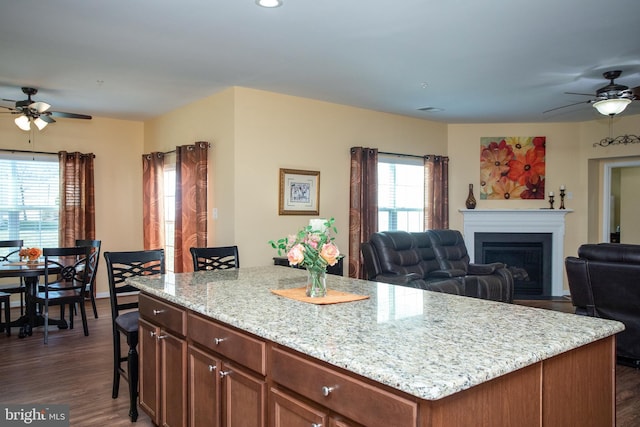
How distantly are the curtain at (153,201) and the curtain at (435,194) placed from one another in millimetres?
3852

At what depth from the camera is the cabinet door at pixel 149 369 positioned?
8.27 ft

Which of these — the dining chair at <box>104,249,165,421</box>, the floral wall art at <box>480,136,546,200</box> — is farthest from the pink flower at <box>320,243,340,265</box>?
the floral wall art at <box>480,136,546,200</box>

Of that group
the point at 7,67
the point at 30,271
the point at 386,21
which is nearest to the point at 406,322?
the point at 386,21

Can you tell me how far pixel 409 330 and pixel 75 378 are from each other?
3.10 m

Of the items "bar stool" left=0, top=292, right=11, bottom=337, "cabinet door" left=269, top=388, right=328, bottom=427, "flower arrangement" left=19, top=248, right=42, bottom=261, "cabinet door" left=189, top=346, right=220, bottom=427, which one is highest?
"flower arrangement" left=19, top=248, right=42, bottom=261

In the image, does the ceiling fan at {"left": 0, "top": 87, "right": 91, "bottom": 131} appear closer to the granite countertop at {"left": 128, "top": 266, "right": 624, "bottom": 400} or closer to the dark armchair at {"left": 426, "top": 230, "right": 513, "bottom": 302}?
the granite countertop at {"left": 128, "top": 266, "right": 624, "bottom": 400}

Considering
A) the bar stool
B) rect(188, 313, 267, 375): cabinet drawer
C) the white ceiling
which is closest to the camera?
rect(188, 313, 267, 375): cabinet drawer

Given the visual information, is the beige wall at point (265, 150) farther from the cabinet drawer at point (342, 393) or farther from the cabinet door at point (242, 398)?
the cabinet drawer at point (342, 393)

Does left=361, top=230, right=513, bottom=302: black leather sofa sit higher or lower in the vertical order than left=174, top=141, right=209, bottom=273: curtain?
lower

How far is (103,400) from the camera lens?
3203 millimetres

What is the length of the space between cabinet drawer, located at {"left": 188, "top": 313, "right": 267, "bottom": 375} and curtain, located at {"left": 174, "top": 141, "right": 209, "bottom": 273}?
345cm

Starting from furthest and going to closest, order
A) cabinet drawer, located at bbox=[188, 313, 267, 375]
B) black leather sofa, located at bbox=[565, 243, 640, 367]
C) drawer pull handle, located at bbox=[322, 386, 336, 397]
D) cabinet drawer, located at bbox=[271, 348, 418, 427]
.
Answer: black leather sofa, located at bbox=[565, 243, 640, 367], cabinet drawer, located at bbox=[188, 313, 267, 375], drawer pull handle, located at bbox=[322, 386, 336, 397], cabinet drawer, located at bbox=[271, 348, 418, 427]

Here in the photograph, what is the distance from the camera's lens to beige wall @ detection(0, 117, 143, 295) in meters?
6.70

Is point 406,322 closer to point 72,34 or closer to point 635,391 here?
point 635,391
